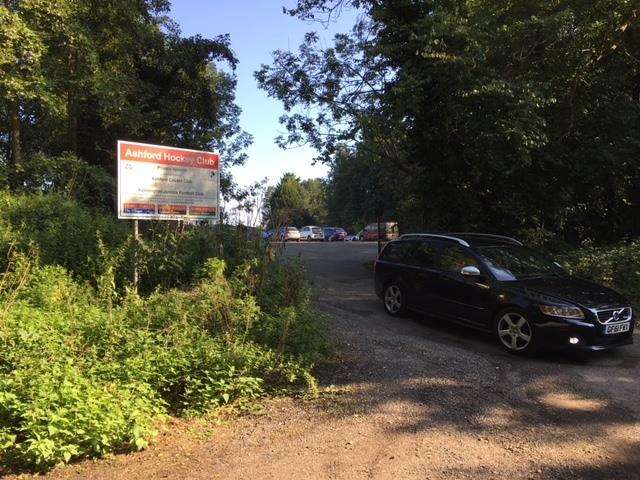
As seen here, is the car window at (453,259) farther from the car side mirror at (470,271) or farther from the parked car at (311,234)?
the parked car at (311,234)

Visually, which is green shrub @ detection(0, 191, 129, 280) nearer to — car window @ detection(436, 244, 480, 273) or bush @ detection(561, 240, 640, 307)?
car window @ detection(436, 244, 480, 273)

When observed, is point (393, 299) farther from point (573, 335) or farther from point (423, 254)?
point (573, 335)

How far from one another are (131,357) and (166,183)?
430 cm

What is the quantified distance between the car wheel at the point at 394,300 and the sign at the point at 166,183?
3361mm

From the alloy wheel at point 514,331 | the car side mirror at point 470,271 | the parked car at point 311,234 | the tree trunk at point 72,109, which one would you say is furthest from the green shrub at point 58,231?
the parked car at point 311,234

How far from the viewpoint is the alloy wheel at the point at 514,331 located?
23.5 ft

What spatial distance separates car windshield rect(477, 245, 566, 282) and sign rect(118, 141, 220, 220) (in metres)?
4.68

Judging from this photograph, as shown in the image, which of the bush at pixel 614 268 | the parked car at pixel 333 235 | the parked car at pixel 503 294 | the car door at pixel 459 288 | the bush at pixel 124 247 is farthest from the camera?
the parked car at pixel 333 235

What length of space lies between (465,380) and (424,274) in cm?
317

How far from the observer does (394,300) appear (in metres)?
9.69

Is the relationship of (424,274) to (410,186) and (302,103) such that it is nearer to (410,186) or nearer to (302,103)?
(410,186)

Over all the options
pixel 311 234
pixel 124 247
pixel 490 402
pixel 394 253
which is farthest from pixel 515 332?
pixel 311 234

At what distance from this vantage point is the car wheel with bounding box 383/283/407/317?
9508mm

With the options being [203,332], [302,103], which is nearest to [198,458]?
[203,332]
